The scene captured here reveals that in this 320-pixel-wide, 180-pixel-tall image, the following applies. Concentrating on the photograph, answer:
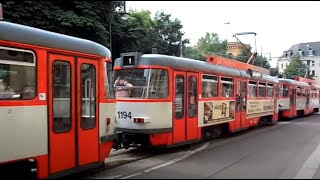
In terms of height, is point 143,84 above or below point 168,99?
above

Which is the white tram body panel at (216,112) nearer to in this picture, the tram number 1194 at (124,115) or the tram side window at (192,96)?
the tram side window at (192,96)

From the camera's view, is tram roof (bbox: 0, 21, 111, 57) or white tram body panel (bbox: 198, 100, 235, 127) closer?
tram roof (bbox: 0, 21, 111, 57)

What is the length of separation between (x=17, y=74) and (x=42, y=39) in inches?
31.2

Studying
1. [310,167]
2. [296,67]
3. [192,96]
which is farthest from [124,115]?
[296,67]

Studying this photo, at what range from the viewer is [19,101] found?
23.4 feet

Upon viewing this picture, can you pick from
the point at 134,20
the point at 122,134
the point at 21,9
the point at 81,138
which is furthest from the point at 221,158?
the point at 134,20

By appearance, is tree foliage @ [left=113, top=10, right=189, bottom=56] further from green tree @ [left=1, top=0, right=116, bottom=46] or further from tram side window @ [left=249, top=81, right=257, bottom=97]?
tram side window @ [left=249, top=81, right=257, bottom=97]

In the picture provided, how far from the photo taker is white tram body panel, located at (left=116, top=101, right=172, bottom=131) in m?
11.6

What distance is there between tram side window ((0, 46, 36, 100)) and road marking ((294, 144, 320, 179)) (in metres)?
5.12

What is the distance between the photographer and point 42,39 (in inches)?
301

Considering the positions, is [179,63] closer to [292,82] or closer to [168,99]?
[168,99]

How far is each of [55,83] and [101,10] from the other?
12.9 m

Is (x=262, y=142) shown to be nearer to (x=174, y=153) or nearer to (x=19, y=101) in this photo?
(x=174, y=153)

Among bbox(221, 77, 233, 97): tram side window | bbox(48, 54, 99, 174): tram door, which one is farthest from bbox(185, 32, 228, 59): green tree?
bbox(48, 54, 99, 174): tram door
